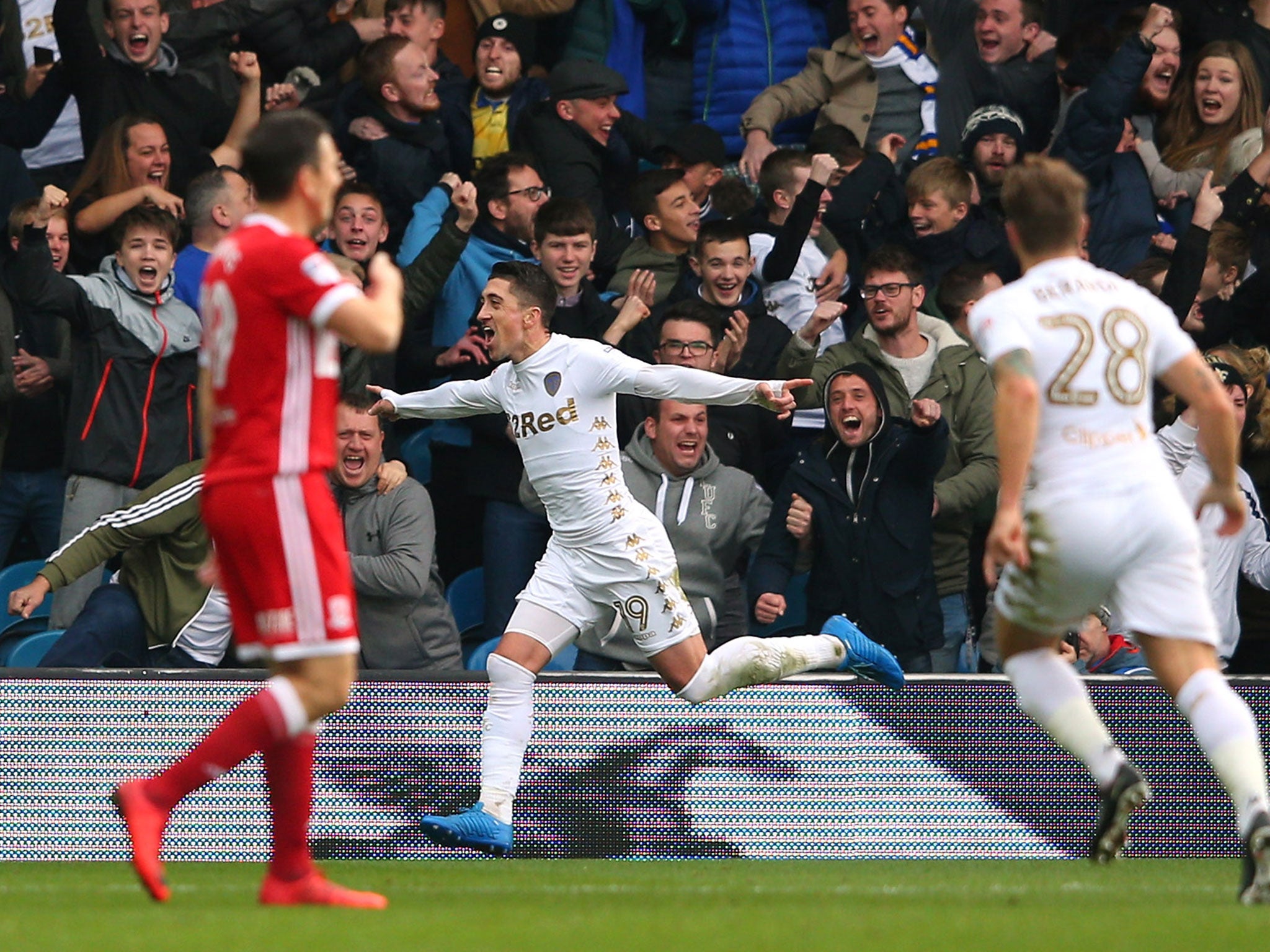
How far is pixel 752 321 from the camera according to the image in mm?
10719

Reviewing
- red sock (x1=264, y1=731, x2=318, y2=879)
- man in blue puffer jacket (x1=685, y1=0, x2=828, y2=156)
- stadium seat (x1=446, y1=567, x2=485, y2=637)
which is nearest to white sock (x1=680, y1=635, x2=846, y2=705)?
stadium seat (x1=446, y1=567, x2=485, y2=637)

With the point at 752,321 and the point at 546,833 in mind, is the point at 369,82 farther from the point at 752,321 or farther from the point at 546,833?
the point at 546,833

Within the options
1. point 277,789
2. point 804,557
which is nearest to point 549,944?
point 277,789

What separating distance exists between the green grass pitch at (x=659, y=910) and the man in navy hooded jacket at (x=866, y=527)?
5.08 feet

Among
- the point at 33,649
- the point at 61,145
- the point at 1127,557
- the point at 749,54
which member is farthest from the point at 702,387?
the point at 61,145

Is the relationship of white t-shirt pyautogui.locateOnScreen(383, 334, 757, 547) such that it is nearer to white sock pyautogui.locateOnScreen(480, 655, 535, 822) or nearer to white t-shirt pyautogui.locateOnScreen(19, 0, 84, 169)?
white sock pyautogui.locateOnScreen(480, 655, 535, 822)

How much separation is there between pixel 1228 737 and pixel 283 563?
2770 millimetres

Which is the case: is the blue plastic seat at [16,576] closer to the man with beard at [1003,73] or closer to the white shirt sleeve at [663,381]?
the white shirt sleeve at [663,381]

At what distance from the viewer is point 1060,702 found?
19.8ft

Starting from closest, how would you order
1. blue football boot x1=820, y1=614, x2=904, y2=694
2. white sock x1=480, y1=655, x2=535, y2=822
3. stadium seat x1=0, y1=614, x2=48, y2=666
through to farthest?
white sock x1=480, y1=655, x2=535, y2=822 < blue football boot x1=820, y1=614, x2=904, y2=694 < stadium seat x1=0, y1=614, x2=48, y2=666

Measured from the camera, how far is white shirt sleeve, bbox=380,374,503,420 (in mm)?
8383

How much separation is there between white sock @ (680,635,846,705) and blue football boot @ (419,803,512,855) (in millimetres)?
953

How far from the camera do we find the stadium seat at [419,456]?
11.0 meters

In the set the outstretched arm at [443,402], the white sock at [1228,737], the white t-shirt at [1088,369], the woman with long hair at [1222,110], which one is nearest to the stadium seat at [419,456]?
the outstretched arm at [443,402]
